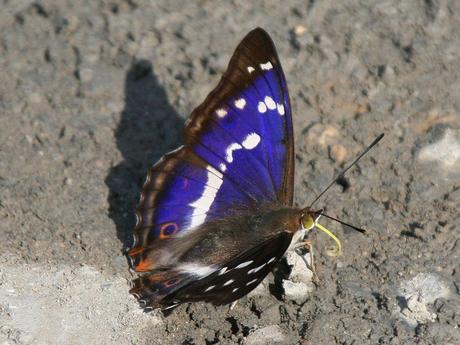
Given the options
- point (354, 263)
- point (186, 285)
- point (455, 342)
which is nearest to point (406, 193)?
point (354, 263)

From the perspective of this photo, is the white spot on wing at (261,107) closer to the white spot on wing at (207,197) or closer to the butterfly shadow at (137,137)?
the white spot on wing at (207,197)

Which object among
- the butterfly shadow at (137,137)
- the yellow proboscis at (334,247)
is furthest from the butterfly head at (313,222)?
the butterfly shadow at (137,137)

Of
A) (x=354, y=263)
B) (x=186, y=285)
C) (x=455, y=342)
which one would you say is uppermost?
(x=455, y=342)

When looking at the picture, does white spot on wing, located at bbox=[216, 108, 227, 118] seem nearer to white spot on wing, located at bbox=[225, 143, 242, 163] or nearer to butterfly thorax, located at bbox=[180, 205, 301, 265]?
white spot on wing, located at bbox=[225, 143, 242, 163]

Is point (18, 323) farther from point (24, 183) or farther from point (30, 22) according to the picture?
point (30, 22)

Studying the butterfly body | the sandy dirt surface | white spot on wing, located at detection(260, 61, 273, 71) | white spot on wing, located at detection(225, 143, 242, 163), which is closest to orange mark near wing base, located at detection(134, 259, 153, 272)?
the butterfly body

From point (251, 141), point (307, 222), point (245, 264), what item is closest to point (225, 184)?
point (251, 141)

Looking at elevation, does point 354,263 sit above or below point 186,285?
above
